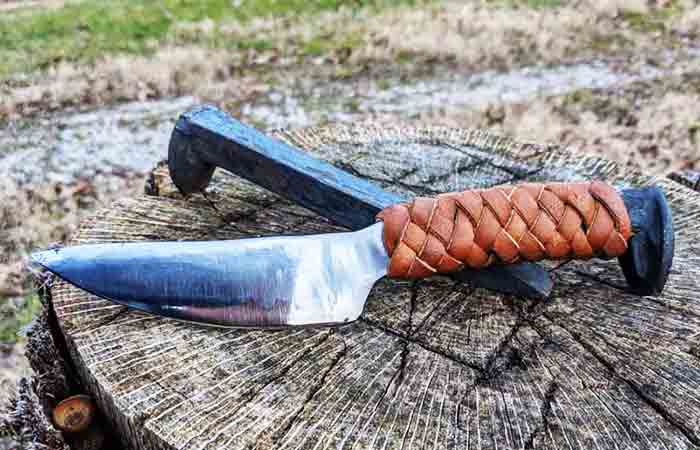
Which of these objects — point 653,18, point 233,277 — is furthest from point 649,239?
point 653,18

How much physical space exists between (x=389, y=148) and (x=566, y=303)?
3.79ft

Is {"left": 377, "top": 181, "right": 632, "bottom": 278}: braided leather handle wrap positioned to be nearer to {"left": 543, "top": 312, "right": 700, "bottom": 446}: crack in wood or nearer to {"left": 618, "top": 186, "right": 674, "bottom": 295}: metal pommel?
{"left": 618, "top": 186, "right": 674, "bottom": 295}: metal pommel

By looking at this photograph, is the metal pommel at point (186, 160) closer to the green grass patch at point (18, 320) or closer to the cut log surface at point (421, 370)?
the cut log surface at point (421, 370)

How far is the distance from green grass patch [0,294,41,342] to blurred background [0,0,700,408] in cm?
1

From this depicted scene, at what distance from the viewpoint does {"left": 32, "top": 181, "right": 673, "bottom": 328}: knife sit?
5.04 ft

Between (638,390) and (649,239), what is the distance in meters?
0.40

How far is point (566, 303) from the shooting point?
1.74 m

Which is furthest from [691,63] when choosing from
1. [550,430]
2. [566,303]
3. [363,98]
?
[550,430]

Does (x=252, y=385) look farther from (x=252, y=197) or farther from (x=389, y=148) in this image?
(x=389, y=148)

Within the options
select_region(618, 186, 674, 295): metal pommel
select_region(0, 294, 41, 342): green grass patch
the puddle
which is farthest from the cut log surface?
the puddle

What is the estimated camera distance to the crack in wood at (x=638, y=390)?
1.37m

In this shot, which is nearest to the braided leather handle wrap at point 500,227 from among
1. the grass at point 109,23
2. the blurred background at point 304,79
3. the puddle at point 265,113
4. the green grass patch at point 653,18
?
the blurred background at point 304,79

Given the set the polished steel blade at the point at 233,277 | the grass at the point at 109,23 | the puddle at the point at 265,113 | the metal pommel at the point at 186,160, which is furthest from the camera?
the grass at the point at 109,23

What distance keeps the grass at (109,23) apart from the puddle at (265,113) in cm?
144
